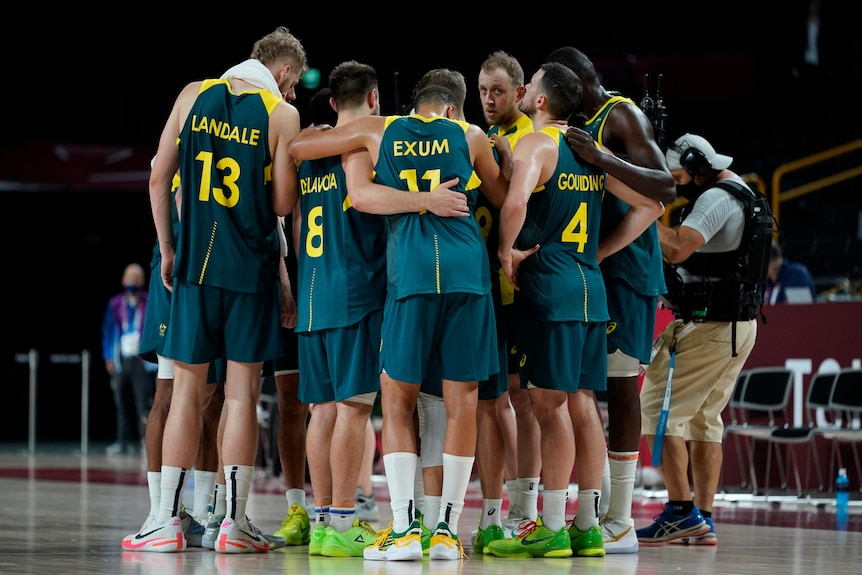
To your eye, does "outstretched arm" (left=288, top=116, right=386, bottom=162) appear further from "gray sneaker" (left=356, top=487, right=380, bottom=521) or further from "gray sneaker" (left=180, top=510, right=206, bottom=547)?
"gray sneaker" (left=356, top=487, right=380, bottom=521)

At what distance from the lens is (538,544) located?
532 cm

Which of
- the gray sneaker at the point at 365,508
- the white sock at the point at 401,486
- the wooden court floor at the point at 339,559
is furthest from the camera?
the gray sneaker at the point at 365,508

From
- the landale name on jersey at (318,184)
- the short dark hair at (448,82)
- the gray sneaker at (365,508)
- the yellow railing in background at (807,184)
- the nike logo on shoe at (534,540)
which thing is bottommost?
the gray sneaker at (365,508)

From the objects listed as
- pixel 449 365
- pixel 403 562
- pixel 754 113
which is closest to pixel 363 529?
pixel 403 562

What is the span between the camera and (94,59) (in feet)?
61.8

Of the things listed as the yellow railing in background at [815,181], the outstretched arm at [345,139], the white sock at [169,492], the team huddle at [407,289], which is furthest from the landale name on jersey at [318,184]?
the yellow railing in background at [815,181]

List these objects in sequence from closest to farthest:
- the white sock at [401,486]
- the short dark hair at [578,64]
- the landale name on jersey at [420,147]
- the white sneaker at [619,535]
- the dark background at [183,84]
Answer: the white sock at [401,486] → the landale name on jersey at [420,147] → the white sneaker at [619,535] → the short dark hair at [578,64] → the dark background at [183,84]

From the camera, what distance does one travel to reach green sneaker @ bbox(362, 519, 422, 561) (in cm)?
485

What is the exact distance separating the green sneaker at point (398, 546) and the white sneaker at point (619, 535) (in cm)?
112

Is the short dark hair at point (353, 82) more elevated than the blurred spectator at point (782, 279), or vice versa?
the short dark hair at point (353, 82)

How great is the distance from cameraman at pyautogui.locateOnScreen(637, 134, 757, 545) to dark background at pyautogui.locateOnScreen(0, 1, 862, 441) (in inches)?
342

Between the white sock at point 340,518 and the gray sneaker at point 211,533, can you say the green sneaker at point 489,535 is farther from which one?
the gray sneaker at point 211,533

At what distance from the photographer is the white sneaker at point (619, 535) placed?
562 cm

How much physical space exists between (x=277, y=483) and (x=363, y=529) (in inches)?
217
